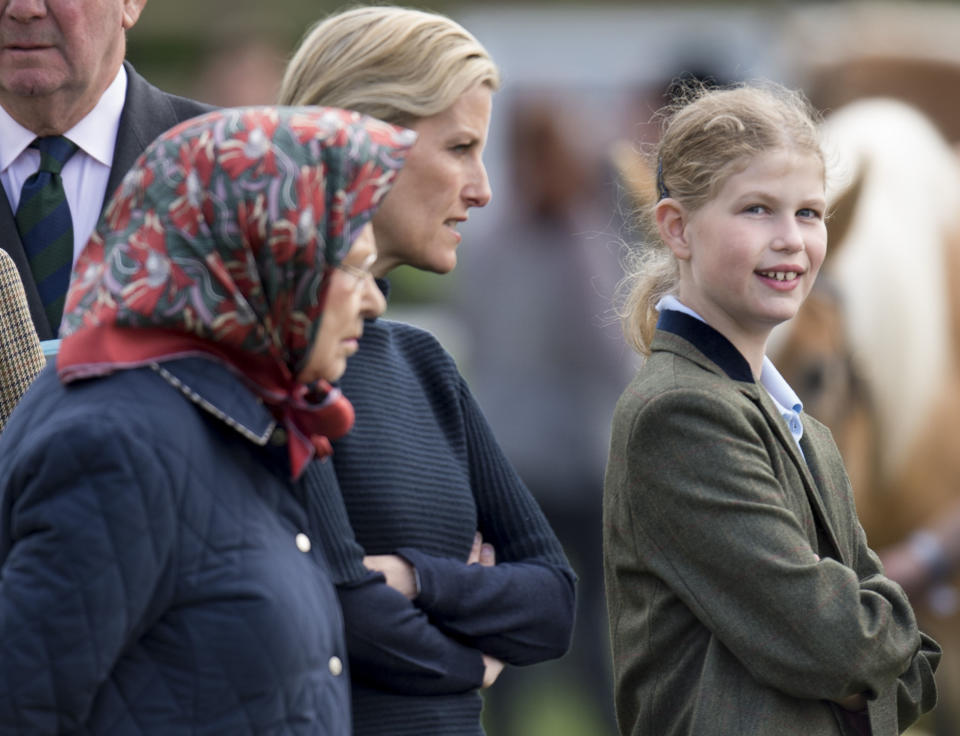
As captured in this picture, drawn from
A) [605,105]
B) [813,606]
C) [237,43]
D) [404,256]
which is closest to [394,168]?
[404,256]

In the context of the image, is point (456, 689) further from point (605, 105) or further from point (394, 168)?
point (605, 105)

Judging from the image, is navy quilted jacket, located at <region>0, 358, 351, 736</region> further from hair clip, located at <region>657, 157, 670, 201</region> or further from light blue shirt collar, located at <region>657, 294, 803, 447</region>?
hair clip, located at <region>657, 157, 670, 201</region>

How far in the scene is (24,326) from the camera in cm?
275

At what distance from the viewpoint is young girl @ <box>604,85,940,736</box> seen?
2.64 metres

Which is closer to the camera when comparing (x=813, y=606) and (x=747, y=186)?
(x=813, y=606)

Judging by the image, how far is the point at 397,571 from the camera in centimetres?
265

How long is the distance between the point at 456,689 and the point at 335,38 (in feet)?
3.31

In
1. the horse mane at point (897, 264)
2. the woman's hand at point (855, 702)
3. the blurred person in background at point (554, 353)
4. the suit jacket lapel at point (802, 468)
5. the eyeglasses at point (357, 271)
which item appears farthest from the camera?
the blurred person in background at point (554, 353)

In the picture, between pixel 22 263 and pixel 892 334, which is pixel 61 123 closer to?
pixel 22 263

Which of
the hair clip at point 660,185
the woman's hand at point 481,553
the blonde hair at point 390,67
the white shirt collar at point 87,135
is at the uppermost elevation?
the blonde hair at point 390,67

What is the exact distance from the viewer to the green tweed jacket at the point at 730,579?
2.63 m

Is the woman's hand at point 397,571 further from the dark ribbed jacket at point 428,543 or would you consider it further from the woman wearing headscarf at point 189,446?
the woman wearing headscarf at point 189,446

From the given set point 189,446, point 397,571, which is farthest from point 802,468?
point 189,446

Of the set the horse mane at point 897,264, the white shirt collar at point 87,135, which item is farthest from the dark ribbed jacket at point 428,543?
the horse mane at point 897,264
